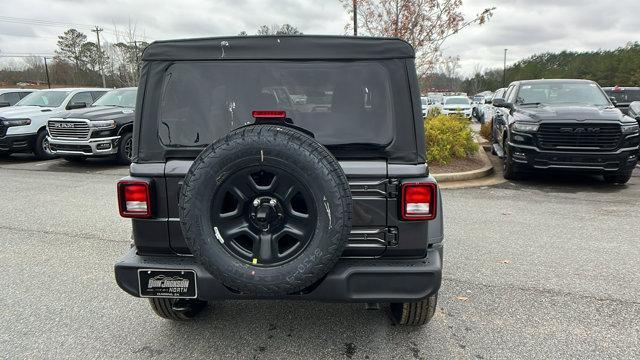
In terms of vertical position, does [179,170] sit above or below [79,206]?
above

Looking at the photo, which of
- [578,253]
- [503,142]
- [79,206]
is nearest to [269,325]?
[578,253]

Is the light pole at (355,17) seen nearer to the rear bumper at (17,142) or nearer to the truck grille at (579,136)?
the truck grille at (579,136)

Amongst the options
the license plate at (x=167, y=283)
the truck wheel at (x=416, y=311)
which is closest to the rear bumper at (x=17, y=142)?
the license plate at (x=167, y=283)

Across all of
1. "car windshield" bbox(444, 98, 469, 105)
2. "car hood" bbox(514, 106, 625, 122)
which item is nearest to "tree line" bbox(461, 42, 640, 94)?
"car windshield" bbox(444, 98, 469, 105)

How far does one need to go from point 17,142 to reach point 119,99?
2641 mm

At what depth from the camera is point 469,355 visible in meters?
2.87

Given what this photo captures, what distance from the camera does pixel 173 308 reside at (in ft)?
10.3

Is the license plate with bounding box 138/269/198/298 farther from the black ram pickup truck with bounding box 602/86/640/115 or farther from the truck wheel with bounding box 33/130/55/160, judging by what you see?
the black ram pickup truck with bounding box 602/86/640/115

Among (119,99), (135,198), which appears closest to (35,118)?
(119,99)

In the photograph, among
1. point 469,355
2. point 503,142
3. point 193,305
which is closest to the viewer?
point 469,355

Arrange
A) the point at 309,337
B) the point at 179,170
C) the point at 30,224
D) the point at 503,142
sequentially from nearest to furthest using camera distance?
the point at 179,170 → the point at 309,337 → the point at 30,224 → the point at 503,142

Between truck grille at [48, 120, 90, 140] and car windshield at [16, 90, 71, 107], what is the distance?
2.72 metres

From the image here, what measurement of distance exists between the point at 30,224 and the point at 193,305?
390 centimetres

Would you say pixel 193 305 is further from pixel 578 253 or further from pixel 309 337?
pixel 578 253
